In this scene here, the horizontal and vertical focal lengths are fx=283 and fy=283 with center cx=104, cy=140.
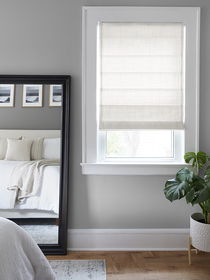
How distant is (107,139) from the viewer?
8.93ft

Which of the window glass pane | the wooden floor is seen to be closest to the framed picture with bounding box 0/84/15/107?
the window glass pane

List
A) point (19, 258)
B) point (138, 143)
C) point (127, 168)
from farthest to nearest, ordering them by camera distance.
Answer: point (138, 143) → point (127, 168) → point (19, 258)

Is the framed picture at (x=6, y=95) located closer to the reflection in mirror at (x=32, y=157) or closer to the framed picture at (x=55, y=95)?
the reflection in mirror at (x=32, y=157)

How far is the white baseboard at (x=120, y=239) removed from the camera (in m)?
2.66

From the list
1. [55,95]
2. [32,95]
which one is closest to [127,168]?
[55,95]

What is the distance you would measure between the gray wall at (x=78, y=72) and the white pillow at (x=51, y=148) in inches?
5.6

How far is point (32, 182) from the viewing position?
2566 mm

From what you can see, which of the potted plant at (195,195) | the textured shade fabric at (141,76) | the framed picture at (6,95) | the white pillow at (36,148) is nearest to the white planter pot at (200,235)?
the potted plant at (195,195)

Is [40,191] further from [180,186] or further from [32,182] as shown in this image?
[180,186]

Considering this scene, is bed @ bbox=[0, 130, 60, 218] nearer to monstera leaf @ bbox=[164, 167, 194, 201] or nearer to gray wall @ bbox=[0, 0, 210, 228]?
gray wall @ bbox=[0, 0, 210, 228]

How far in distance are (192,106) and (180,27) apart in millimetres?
738

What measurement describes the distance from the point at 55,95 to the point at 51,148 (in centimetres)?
49

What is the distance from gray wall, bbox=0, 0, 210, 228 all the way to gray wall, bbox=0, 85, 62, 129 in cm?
17

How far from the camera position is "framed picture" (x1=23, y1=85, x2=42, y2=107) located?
8.59 ft
